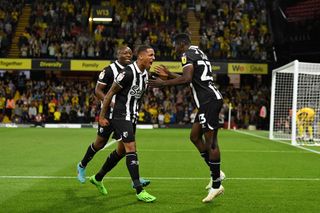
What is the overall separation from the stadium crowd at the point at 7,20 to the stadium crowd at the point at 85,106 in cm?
262

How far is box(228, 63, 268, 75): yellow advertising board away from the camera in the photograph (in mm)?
32500

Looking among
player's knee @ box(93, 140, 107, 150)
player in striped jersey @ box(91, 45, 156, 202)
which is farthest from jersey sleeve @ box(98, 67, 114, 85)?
player in striped jersey @ box(91, 45, 156, 202)

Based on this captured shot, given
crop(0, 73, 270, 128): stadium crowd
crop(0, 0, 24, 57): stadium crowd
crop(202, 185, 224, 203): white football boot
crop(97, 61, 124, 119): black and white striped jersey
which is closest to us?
crop(202, 185, 224, 203): white football boot

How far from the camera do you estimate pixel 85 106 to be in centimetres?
3250

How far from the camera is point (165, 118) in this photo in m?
32.1

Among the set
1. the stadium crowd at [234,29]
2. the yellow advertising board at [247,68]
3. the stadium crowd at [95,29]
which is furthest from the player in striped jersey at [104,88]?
the stadium crowd at [234,29]

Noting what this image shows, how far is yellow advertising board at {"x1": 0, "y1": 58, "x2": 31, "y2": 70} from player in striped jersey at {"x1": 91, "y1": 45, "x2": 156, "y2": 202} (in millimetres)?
26346

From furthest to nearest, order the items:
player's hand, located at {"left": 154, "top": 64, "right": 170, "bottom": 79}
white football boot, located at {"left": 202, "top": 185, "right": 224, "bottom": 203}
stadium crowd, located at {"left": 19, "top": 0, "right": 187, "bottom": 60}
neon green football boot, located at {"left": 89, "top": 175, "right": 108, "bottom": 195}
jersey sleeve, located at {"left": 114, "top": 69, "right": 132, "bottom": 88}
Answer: stadium crowd, located at {"left": 19, "top": 0, "right": 187, "bottom": 60}
neon green football boot, located at {"left": 89, "top": 175, "right": 108, "bottom": 195}
player's hand, located at {"left": 154, "top": 64, "right": 170, "bottom": 79}
jersey sleeve, located at {"left": 114, "top": 69, "right": 132, "bottom": 88}
white football boot, located at {"left": 202, "top": 185, "right": 224, "bottom": 203}

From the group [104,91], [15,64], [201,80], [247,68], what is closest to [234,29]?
[247,68]

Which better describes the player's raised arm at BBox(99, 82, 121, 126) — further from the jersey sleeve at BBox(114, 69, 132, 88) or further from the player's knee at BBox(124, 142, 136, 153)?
the player's knee at BBox(124, 142, 136, 153)

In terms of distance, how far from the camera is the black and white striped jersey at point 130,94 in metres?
7.44

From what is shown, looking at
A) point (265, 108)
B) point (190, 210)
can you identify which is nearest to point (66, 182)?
point (190, 210)

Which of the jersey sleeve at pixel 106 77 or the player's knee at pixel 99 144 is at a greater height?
the jersey sleeve at pixel 106 77

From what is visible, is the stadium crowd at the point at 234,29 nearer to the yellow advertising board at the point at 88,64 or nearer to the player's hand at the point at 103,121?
the yellow advertising board at the point at 88,64
